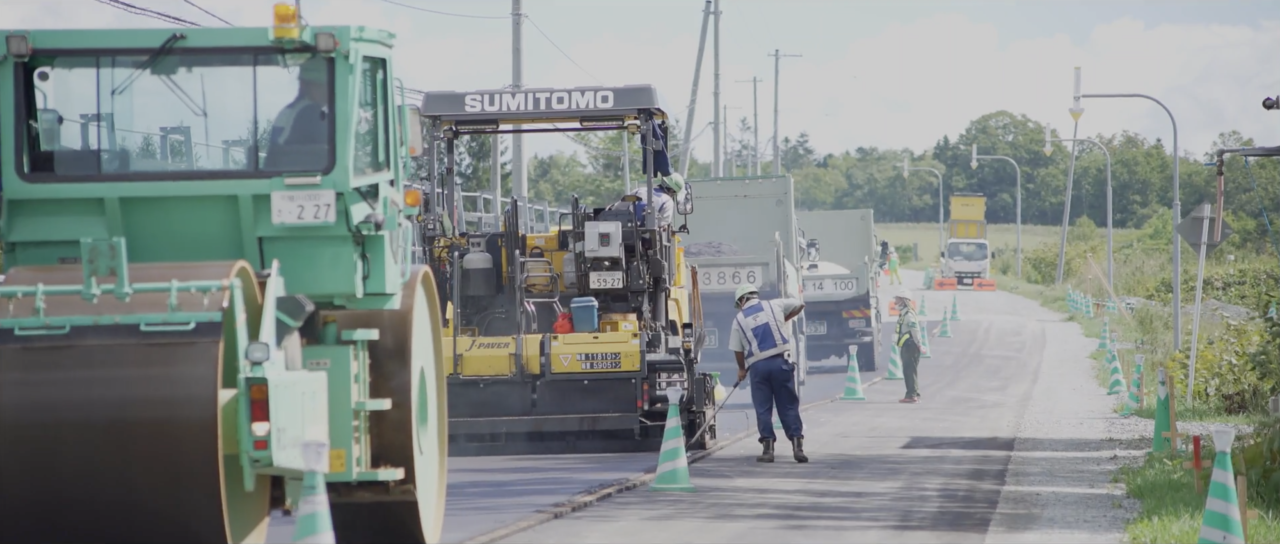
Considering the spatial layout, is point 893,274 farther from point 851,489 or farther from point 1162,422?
point 851,489

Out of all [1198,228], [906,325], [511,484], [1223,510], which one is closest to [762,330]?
[511,484]

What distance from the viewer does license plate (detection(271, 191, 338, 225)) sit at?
24.8 ft

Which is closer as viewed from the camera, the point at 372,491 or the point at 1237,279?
the point at 372,491

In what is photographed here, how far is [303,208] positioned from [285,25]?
884 millimetres

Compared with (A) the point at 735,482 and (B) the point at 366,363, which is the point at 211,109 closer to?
(B) the point at 366,363

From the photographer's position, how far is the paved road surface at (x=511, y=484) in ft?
34.3

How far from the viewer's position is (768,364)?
15117 mm

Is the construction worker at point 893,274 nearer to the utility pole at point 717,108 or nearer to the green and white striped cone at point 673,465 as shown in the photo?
the utility pole at point 717,108

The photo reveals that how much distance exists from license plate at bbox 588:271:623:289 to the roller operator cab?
21.2 feet

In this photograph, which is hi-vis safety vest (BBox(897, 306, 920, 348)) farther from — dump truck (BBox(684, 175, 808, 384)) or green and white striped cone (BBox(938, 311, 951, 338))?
green and white striped cone (BBox(938, 311, 951, 338))

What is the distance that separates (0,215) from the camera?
24.8 ft

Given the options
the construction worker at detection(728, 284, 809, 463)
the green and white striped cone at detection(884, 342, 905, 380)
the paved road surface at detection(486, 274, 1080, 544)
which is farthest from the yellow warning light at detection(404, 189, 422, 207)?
the green and white striped cone at detection(884, 342, 905, 380)

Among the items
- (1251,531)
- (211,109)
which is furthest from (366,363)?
(1251,531)

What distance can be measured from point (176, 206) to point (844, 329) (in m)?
24.2
